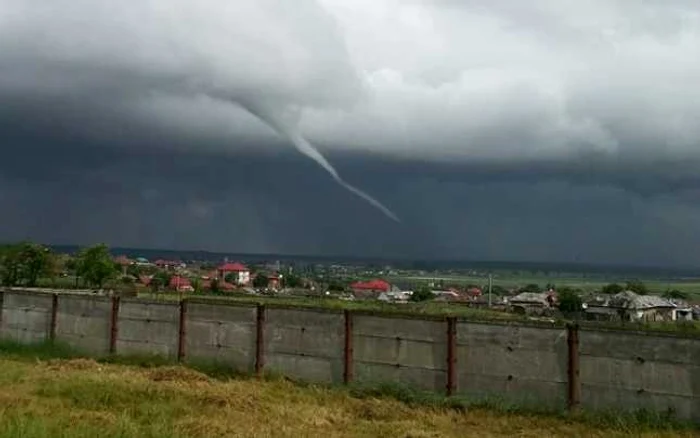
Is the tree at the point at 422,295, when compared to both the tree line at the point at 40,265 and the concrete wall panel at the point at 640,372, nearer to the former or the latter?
the tree line at the point at 40,265

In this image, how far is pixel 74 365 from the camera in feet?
63.8

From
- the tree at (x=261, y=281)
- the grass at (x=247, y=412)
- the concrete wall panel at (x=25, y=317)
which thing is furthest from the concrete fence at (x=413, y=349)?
the tree at (x=261, y=281)

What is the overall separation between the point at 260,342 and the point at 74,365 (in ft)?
16.2

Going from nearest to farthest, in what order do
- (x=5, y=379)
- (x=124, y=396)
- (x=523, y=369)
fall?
(x=124, y=396) → (x=523, y=369) → (x=5, y=379)

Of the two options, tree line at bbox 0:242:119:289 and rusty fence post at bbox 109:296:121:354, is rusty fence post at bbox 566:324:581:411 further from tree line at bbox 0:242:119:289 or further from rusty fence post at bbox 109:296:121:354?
tree line at bbox 0:242:119:289

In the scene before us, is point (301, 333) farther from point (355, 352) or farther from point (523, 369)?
point (523, 369)

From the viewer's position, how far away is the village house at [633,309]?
249ft

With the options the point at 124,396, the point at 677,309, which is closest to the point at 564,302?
the point at 677,309

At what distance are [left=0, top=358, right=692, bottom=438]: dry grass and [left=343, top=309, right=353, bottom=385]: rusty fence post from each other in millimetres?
758

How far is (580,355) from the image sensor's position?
49.9 ft

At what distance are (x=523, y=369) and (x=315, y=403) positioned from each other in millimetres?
4436

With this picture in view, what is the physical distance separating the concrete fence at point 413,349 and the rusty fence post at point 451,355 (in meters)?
0.02

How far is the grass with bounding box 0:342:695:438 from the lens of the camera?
39.7ft

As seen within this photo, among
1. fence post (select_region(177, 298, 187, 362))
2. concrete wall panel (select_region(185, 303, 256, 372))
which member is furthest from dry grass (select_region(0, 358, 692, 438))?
fence post (select_region(177, 298, 187, 362))
